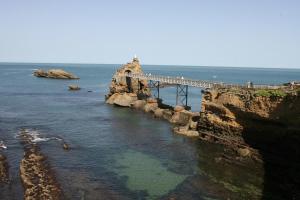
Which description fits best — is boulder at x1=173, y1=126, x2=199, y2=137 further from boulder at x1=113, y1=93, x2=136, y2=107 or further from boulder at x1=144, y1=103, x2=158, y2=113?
boulder at x1=113, y1=93, x2=136, y2=107

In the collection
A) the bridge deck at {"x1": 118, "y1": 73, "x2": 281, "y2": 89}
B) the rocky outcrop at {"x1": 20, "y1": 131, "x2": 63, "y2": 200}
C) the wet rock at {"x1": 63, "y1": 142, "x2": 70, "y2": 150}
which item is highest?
the bridge deck at {"x1": 118, "y1": 73, "x2": 281, "y2": 89}

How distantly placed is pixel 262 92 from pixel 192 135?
507 inches

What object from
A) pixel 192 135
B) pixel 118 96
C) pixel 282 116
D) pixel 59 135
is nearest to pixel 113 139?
pixel 59 135

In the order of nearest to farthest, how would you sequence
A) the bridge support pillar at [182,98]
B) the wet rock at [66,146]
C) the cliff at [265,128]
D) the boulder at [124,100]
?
1. the cliff at [265,128]
2. the wet rock at [66,146]
3. the bridge support pillar at [182,98]
4. the boulder at [124,100]

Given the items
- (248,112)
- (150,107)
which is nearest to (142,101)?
(150,107)

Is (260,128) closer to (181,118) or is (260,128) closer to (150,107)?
(181,118)

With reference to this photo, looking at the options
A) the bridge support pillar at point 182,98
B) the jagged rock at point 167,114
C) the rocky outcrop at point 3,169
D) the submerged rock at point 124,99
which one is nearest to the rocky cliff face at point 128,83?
the submerged rock at point 124,99

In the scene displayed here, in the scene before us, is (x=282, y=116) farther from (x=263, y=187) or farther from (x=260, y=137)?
(x=263, y=187)

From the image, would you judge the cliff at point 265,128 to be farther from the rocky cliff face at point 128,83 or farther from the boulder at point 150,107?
the rocky cliff face at point 128,83

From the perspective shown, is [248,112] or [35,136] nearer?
[248,112]

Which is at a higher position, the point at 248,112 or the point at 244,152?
the point at 248,112

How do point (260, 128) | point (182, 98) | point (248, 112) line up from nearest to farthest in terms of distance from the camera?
1. point (260, 128)
2. point (248, 112)
3. point (182, 98)

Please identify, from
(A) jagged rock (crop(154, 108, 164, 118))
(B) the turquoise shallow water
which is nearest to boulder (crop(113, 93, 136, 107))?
(B) the turquoise shallow water

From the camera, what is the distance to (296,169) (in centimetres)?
3456
